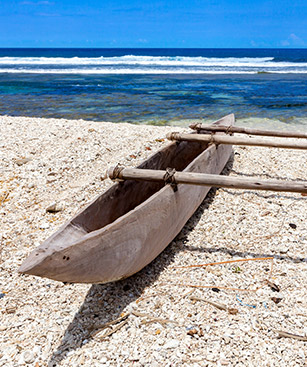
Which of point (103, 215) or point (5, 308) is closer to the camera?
point (5, 308)

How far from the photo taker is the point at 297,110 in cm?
1169

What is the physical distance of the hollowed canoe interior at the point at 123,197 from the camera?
2727 millimetres

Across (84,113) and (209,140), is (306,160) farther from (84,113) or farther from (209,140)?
(84,113)

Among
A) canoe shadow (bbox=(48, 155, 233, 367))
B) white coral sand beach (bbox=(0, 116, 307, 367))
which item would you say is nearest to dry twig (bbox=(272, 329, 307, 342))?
white coral sand beach (bbox=(0, 116, 307, 367))

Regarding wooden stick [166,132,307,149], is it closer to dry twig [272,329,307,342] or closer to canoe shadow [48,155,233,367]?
canoe shadow [48,155,233,367]

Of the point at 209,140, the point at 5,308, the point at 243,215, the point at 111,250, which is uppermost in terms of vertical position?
the point at 209,140

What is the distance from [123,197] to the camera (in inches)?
133

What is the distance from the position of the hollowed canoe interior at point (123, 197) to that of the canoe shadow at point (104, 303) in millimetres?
553

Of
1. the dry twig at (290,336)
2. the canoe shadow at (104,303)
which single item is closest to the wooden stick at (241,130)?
the canoe shadow at (104,303)

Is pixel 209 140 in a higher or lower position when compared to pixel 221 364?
higher

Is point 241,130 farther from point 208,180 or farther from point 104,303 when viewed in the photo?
point 104,303

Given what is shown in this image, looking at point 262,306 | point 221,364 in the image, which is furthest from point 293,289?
point 221,364

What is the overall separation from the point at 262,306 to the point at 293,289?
382mm

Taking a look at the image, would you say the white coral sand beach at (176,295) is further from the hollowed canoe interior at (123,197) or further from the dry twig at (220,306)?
the hollowed canoe interior at (123,197)
